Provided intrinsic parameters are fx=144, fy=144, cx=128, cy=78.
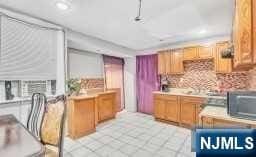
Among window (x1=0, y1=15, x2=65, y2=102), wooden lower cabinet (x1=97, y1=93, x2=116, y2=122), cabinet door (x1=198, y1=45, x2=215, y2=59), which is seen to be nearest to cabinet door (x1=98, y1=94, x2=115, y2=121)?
wooden lower cabinet (x1=97, y1=93, x2=116, y2=122)

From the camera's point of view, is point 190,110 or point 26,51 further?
point 190,110

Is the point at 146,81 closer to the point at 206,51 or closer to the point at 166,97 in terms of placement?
the point at 166,97

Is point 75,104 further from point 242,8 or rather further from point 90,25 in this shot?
point 242,8

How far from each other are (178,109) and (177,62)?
130cm

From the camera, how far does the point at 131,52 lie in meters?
5.11

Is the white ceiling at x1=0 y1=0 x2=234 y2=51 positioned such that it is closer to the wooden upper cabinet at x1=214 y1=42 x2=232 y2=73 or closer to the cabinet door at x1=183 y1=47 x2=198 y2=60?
the wooden upper cabinet at x1=214 y1=42 x2=232 y2=73

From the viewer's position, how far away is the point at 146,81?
16.7 feet

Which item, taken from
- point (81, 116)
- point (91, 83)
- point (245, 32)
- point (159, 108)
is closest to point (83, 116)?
point (81, 116)

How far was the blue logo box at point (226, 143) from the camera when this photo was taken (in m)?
1.01

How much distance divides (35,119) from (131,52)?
3698mm

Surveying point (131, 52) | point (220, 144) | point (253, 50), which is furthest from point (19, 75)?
point (131, 52)

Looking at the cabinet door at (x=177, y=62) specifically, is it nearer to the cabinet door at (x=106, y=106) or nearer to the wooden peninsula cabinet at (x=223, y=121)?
the cabinet door at (x=106, y=106)

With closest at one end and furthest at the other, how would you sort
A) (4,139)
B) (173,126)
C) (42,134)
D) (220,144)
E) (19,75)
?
(220,144) → (4,139) → (42,134) → (19,75) → (173,126)

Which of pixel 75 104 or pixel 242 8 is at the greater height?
pixel 242 8
